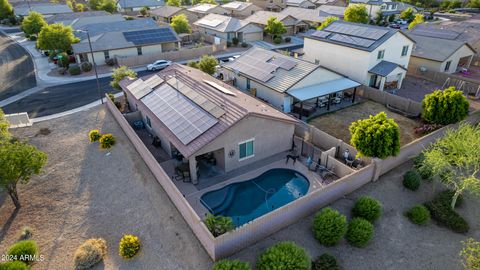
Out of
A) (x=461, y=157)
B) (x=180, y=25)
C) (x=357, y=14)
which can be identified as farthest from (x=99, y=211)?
(x=357, y=14)

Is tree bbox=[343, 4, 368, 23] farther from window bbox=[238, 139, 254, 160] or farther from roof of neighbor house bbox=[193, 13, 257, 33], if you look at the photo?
window bbox=[238, 139, 254, 160]

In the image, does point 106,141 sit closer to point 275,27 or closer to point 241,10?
point 275,27

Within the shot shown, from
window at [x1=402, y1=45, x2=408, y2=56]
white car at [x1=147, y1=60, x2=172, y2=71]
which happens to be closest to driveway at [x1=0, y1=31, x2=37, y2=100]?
white car at [x1=147, y1=60, x2=172, y2=71]

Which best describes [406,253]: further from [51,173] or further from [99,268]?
[51,173]

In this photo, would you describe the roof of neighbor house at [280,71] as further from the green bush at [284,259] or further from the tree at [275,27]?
the tree at [275,27]

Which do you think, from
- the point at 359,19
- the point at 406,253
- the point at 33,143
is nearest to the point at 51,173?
the point at 33,143

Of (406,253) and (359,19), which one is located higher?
(359,19)
